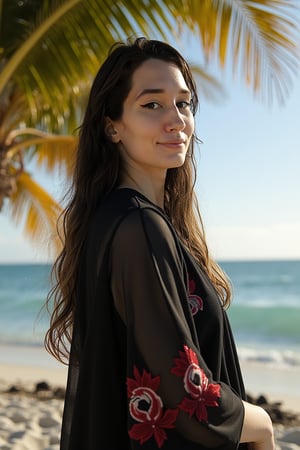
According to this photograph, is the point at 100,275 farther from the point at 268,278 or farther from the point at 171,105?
the point at 268,278

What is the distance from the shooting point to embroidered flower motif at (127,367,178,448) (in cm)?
148

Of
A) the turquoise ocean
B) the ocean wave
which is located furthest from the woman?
the ocean wave

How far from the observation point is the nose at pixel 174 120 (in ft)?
5.76

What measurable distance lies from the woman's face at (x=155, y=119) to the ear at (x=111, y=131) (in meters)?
0.03

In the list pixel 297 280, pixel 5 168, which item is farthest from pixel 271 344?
pixel 297 280

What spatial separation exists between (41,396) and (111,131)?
7362 mm

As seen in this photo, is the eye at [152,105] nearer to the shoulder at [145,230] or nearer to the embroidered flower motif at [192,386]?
the shoulder at [145,230]

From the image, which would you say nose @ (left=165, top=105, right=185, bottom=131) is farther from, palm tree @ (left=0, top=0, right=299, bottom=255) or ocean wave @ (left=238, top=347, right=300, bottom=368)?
ocean wave @ (left=238, top=347, right=300, bottom=368)

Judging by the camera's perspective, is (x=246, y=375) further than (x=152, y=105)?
Yes

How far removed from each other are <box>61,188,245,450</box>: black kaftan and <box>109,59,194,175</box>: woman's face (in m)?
Result: 0.14

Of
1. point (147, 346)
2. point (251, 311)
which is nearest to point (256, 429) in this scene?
point (147, 346)

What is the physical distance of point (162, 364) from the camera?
4.84 ft

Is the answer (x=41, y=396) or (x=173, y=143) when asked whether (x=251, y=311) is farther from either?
(x=173, y=143)

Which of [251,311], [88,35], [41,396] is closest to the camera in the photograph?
[88,35]
